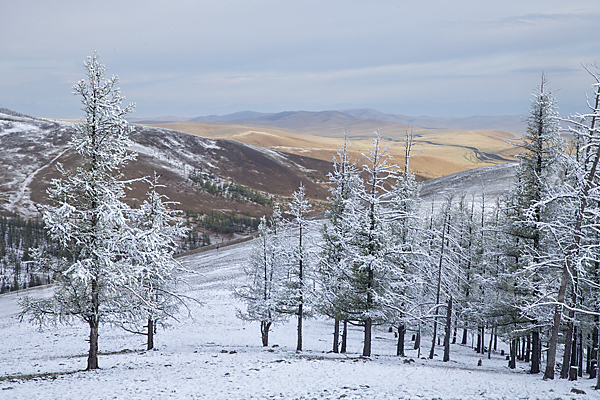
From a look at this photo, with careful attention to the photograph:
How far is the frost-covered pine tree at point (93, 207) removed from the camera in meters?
16.1

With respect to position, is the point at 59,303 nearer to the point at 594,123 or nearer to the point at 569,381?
the point at 569,381

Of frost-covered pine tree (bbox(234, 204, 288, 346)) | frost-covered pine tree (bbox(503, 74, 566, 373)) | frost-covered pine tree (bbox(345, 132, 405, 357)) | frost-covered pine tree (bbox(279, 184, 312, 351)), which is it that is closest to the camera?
frost-covered pine tree (bbox(503, 74, 566, 373))

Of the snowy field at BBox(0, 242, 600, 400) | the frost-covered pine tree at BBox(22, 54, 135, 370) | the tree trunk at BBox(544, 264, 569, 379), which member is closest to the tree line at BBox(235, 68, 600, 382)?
the tree trunk at BBox(544, 264, 569, 379)

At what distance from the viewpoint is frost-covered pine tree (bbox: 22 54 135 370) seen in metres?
16.1

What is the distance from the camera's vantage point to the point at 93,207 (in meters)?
17.0

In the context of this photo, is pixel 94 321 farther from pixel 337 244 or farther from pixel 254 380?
pixel 337 244

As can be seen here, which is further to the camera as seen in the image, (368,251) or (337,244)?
(337,244)

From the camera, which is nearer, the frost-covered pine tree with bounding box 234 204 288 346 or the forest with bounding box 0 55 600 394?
the forest with bounding box 0 55 600 394

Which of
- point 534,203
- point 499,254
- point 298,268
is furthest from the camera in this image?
point 298,268

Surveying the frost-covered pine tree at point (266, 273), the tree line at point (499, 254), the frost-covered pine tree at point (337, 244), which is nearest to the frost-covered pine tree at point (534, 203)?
the tree line at point (499, 254)

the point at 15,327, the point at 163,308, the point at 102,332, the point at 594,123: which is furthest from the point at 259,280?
the point at 15,327

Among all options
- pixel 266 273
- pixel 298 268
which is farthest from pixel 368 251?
pixel 266 273

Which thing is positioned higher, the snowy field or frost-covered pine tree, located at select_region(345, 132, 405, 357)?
frost-covered pine tree, located at select_region(345, 132, 405, 357)

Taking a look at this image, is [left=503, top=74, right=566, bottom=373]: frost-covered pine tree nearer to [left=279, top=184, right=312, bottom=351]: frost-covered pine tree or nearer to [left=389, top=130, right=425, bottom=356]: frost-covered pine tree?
[left=389, top=130, right=425, bottom=356]: frost-covered pine tree
